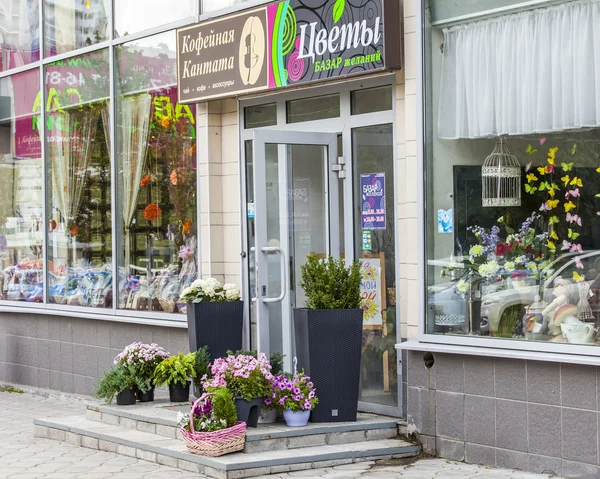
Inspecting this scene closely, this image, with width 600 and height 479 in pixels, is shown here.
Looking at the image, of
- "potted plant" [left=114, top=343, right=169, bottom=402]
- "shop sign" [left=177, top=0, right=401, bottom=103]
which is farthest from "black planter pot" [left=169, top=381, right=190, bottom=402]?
"shop sign" [left=177, top=0, right=401, bottom=103]

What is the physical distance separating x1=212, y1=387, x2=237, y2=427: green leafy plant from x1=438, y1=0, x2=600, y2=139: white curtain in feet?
8.30

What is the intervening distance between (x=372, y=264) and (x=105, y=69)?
4.25m

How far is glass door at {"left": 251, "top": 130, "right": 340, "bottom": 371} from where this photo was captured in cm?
855

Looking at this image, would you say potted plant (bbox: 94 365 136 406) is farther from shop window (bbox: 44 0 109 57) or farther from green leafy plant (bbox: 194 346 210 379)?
shop window (bbox: 44 0 109 57)

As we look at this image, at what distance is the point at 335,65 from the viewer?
28.2 feet

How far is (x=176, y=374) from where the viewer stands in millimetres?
8703

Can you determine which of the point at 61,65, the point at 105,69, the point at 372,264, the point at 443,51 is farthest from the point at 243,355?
the point at 61,65

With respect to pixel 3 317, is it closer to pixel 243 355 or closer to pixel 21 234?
pixel 21 234

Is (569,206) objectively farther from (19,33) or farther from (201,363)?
(19,33)

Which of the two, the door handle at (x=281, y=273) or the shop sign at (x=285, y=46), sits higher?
the shop sign at (x=285, y=46)

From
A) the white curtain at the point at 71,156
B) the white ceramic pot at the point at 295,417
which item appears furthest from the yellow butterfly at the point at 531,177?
the white curtain at the point at 71,156

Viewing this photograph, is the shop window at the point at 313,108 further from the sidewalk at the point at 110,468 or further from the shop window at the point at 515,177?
the sidewalk at the point at 110,468

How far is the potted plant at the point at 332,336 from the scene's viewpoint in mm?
7926

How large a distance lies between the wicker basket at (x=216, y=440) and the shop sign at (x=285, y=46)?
2985 millimetres
